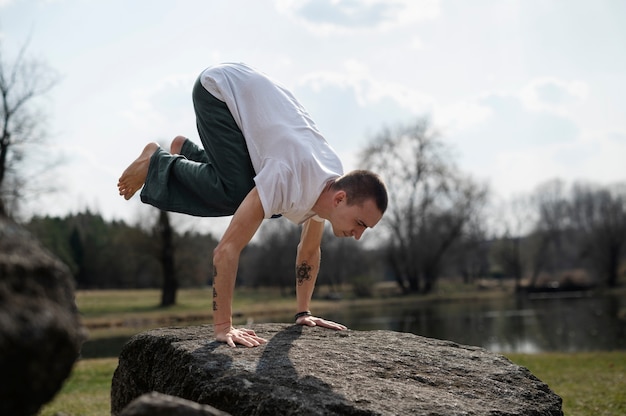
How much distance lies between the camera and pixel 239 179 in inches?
156

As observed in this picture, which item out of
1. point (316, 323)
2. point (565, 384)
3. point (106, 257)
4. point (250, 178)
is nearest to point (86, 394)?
point (316, 323)

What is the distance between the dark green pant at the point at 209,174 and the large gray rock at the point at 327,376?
2.76ft

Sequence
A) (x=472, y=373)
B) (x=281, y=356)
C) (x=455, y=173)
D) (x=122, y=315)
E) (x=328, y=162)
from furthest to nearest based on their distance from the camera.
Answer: (x=455, y=173), (x=122, y=315), (x=328, y=162), (x=472, y=373), (x=281, y=356)

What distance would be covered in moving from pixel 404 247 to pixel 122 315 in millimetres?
22534

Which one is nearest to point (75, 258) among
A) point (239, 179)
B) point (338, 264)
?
point (338, 264)

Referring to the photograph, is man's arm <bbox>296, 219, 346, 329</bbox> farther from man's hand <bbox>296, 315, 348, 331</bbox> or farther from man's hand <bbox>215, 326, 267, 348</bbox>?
man's hand <bbox>215, 326, 267, 348</bbox>

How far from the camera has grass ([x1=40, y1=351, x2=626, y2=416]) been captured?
6168 millimetres

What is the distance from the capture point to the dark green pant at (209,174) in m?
3.97

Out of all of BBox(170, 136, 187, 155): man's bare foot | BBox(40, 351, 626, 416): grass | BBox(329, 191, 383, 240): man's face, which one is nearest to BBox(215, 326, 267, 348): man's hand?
BBox(329, 191, 383, 240): man's face

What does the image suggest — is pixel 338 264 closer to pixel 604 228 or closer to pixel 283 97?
pixel 604 228

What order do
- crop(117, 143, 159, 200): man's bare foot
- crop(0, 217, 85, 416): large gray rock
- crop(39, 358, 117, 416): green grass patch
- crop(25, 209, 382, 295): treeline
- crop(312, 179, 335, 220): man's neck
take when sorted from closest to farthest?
crop(0, 217, 85, 416): large gray rock → crop(312, 179, 335, 220): man's neck → crop(117, 143, 159, 200): man's bare foot → crop(39, 358, 117, 416): green grass patch → crop(25, 209, 382, 295): treeline

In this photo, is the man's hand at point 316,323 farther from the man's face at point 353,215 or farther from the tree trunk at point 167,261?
the tree trunk at point 167,261

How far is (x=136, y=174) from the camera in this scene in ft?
13.9

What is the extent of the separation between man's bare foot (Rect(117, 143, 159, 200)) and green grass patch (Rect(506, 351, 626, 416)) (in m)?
4.33
